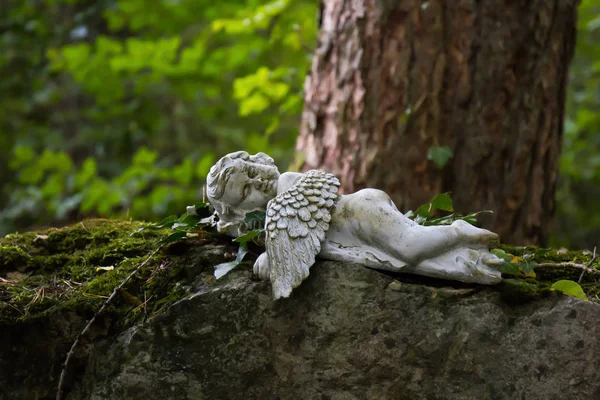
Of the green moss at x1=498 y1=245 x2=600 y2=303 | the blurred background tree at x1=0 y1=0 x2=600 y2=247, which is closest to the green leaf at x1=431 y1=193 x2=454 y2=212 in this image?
the green moss at x1=498 y1=245 x2=600 y2=303

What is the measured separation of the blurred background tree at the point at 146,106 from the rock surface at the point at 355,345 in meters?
3.64

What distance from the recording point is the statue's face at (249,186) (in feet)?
8.60

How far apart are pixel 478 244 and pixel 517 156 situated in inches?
68.9

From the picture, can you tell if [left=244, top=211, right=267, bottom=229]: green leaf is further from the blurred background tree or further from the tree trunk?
the blurred background tree

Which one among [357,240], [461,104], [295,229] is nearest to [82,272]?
[295,229]

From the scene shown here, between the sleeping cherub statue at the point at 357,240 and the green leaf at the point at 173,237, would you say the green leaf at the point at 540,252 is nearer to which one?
the sleeping cherub statue at the point at 357,240

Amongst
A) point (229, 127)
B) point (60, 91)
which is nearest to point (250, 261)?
point (229, 127)

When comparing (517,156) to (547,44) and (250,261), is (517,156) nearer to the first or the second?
(547,44)

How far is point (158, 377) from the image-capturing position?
7.93 feet

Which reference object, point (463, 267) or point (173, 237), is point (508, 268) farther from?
point (173, 237)

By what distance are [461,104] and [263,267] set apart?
6.73ft

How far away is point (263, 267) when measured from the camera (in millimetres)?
2396

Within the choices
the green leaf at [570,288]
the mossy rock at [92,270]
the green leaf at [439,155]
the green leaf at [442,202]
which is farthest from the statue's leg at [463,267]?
the green leaf at [439,155]

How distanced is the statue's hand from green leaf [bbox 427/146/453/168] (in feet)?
5.76
